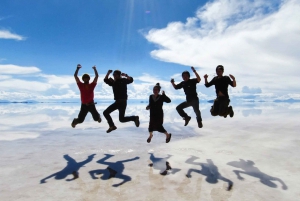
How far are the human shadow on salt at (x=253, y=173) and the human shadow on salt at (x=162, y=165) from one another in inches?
79.7

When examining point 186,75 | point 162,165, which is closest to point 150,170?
point 162,165

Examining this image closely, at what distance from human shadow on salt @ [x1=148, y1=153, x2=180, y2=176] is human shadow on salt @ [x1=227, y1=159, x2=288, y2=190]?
202 centimetres

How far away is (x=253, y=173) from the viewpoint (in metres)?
7.36

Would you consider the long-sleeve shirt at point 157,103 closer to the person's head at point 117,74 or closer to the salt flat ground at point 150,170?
the person's head at point 117,74

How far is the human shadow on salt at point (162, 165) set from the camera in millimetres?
7567

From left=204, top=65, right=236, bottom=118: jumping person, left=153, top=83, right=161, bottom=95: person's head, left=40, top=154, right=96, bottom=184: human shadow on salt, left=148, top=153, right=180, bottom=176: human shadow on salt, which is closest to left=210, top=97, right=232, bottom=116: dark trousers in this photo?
left=204, top=65, right=236, bottom=118: jumping person

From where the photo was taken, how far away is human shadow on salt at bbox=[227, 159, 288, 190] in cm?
656

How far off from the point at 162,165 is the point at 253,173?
293cm

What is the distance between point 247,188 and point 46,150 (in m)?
8.36

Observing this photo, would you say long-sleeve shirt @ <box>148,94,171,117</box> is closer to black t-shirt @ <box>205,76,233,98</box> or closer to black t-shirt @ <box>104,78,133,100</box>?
black t-shirt @ <box>104,78,133,100</box>

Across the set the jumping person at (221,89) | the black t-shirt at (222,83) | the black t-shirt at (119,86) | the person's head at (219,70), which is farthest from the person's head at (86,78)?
the person's head at (219,70)

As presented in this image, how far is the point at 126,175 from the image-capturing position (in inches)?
281

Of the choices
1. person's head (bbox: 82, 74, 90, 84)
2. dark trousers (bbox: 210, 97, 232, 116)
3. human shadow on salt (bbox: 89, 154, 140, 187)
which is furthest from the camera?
dark trousers (bbox: 210, 97, 232, 116)

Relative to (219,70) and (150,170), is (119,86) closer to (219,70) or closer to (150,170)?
(150,170)
